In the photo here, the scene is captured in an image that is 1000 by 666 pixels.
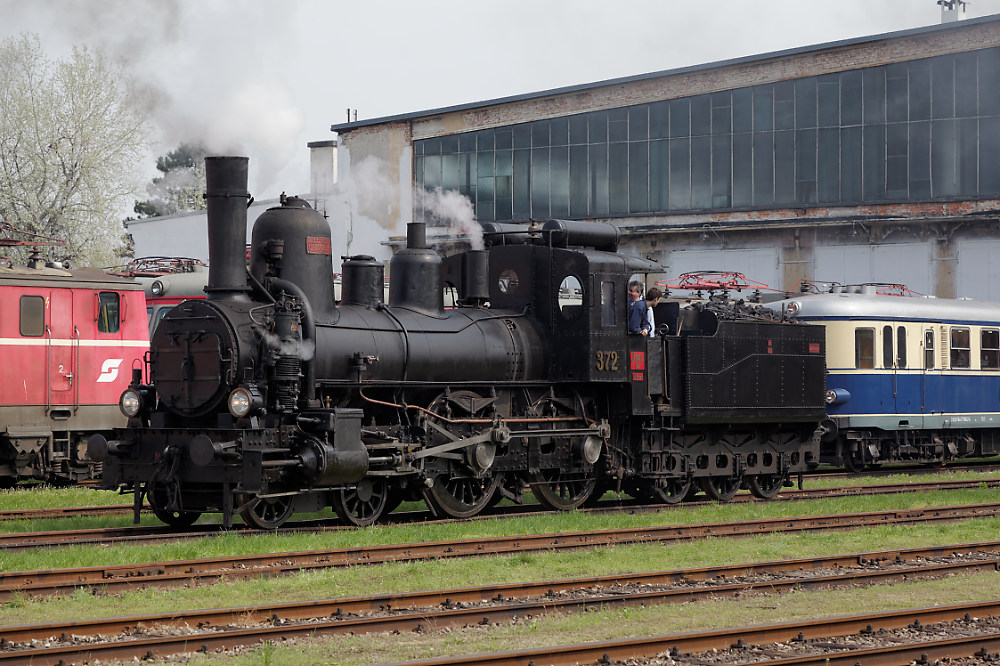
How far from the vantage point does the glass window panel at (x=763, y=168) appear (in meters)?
37.5

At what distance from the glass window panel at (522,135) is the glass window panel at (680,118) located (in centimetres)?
523

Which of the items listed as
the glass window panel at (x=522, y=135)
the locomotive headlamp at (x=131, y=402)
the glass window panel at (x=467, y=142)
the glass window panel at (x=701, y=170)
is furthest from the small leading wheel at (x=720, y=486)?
the glass window panel at (x=467, y=142)

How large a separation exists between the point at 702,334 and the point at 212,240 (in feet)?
23.8

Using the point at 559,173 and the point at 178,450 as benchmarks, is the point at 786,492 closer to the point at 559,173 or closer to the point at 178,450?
the point at 178,450

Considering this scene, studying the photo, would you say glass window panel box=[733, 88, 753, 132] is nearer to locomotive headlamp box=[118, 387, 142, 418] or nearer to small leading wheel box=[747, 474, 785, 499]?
small leading wheel box=[747, 474, 785, 499]

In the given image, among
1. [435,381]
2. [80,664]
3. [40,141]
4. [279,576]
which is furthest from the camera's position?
[40,141]

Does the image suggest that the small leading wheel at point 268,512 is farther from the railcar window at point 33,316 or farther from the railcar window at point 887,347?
the railcar window at point 887,347

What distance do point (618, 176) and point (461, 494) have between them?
86.3 ft

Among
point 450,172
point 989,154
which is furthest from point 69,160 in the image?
point 989,154

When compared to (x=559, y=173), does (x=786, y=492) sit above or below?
below

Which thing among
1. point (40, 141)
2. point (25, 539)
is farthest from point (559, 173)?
point (25, 539)

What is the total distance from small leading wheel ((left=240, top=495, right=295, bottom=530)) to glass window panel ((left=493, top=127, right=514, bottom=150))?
29.7 meters

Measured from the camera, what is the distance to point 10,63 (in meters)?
22.1

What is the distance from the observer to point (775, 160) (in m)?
37.4
